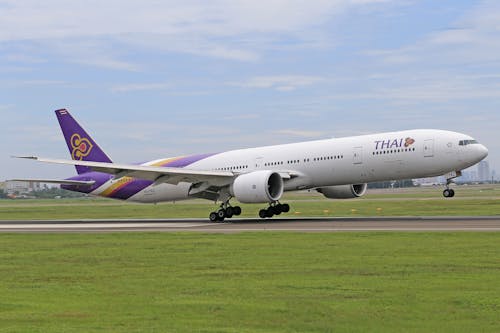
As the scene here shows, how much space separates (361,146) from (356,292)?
27434 mm

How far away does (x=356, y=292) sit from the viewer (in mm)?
13703

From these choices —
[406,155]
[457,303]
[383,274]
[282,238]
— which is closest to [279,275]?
[383,274]

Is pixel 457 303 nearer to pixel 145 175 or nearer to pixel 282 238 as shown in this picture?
pixel 282 238

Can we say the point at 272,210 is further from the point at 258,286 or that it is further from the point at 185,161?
the point at 258,286

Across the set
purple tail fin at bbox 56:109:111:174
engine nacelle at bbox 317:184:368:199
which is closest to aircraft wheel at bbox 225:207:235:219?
engine nacelle at bbox 317:184:368:199

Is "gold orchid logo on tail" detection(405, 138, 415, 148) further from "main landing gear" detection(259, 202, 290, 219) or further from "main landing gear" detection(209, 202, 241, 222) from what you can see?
"main landing gear" detection(209, 202, 241, 222)

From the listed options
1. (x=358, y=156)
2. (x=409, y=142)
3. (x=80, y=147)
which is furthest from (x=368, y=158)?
(x=80, y=147)

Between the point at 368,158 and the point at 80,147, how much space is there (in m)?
22.4

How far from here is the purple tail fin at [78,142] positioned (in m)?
52.2

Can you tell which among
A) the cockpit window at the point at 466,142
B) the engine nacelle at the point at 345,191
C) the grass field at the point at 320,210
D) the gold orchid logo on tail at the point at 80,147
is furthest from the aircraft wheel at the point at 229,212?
the cockpit window at the point at 466,142

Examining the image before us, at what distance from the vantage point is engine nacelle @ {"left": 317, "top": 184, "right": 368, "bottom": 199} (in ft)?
150

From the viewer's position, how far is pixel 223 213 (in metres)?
43.8

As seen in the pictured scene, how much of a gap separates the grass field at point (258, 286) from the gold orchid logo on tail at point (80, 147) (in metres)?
27.7

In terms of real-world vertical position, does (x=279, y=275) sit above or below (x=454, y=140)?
below
